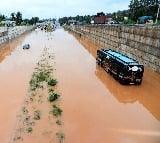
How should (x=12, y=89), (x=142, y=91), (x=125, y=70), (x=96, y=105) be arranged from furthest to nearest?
(x=125, y=70) < (x=12, y=89) < (x=142, y=91) < (x=96, y=105)

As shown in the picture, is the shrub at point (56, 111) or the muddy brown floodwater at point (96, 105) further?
the shrub at point (56, 111)

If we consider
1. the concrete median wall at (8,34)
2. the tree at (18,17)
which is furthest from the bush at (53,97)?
the tree at (18,17)

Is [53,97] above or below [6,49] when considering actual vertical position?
above

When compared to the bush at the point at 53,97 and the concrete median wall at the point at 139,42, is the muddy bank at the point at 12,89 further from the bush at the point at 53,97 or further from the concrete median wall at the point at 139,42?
the concrete median wall at the point at 139,42

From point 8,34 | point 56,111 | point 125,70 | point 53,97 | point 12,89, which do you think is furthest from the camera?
point 8,34

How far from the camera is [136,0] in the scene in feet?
326

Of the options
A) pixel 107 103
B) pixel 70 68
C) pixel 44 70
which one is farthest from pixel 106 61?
pixel 107 103

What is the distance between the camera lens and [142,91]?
21859mm

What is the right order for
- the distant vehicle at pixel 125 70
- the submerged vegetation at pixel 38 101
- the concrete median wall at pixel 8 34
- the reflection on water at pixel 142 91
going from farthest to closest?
the concrete median wall at pixel 8 34 < the distant vehicle at pixel 125 70 < the reflection on water at pixel 142 91 < the submerged vegetation at pixel 38 101

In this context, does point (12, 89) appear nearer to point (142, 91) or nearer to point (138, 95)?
point (138, 95)

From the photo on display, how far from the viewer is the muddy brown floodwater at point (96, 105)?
548 inches

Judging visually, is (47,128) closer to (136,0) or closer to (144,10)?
(144,10)

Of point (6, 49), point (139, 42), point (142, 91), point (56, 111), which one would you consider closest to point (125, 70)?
point (142, 91)

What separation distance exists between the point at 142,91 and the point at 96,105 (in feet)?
18.2
